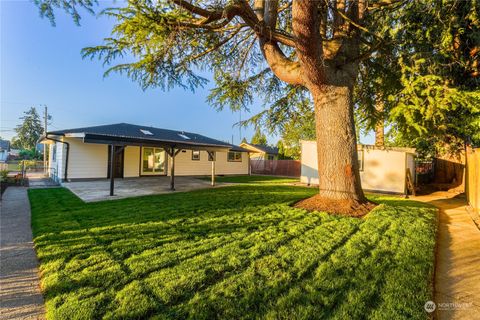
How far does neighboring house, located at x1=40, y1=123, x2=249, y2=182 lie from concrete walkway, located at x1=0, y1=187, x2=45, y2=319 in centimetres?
405

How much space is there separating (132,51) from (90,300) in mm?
5704

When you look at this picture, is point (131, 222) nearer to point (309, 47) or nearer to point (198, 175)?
point (309, 47)

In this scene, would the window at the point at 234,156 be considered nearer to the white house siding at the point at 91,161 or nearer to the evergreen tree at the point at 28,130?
the white house siding at the point at 91,161

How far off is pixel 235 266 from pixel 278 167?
2017 centimetres

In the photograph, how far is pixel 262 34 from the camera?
17.9 feet

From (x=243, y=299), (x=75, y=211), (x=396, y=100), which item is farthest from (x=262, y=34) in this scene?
(x=75, y=211)

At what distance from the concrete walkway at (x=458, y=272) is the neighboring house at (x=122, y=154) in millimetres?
8856

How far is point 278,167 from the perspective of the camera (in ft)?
74.4

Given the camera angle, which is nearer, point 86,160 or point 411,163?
point 411,163

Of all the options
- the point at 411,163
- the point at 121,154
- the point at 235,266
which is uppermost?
the point at 121,154

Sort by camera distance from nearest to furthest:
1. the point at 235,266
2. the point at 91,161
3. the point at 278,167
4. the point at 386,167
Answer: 1. the point at 235,266
2. the point at 386,167
3. the point at 91,161
4. the point at 278,167

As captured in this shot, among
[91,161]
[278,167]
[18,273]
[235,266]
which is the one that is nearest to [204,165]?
[91,161]

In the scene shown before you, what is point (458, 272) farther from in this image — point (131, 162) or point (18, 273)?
point (131, 162)

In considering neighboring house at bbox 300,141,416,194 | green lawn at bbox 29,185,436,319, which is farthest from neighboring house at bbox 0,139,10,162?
neighboring house at bbox 300,141,416,194
